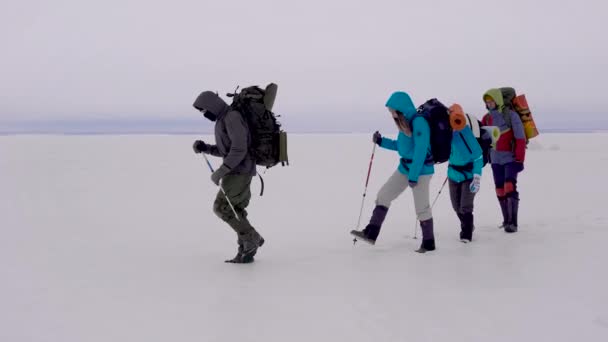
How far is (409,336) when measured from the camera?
165 inches

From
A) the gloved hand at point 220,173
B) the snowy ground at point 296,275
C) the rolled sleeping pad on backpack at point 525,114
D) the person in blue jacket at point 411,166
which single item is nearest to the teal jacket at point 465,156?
the person in blue jacket at point 411,166

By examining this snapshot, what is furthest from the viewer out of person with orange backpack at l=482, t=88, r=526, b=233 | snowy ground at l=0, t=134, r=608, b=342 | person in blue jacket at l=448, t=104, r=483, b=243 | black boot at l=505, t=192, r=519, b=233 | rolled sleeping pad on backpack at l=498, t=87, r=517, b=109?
black boot at l=505, t=192, r=519, b=233

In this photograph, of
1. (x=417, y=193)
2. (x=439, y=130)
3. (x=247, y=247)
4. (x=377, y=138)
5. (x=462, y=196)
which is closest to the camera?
(x=247, y=247)

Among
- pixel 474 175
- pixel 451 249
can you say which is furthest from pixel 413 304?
pixel 474 175

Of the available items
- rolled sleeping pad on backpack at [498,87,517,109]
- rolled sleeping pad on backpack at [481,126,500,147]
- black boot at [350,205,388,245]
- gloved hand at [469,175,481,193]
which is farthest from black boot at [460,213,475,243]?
rolled sleeping pad on backpack at [498,87,517,109]

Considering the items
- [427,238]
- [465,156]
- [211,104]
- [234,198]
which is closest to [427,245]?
[427,238]

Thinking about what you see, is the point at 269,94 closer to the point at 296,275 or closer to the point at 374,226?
the point at 296,275

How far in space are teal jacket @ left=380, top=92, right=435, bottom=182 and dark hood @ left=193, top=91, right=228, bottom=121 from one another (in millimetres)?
2196

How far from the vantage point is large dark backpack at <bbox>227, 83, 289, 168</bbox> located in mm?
6465

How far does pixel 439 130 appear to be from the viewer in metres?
6.86

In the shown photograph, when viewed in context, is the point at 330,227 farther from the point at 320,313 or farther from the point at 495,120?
the point at 320,313

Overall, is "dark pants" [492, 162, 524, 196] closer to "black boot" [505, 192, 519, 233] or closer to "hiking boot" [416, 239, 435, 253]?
"black boot" [505, 192, 519, 233]

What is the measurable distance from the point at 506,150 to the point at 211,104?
4866 mm

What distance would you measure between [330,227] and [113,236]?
3792mm
